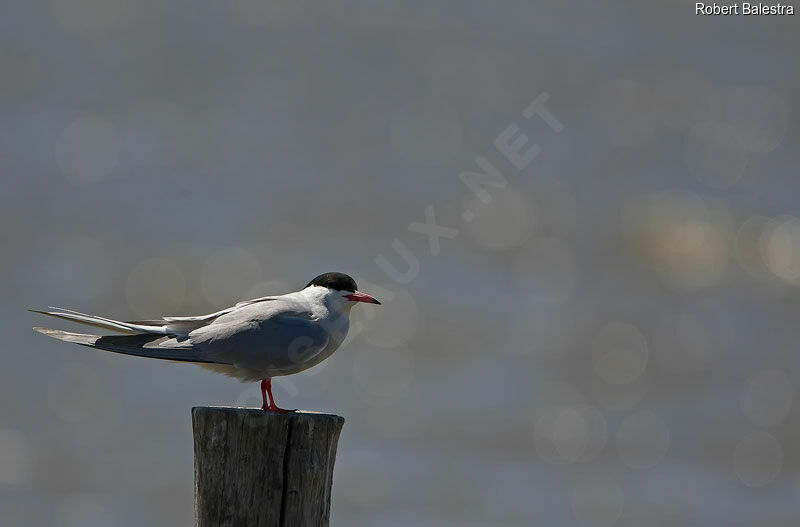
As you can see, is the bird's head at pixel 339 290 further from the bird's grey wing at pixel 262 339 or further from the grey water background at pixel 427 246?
the grey water background at pixel 427 246

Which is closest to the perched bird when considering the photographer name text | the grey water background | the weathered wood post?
the weathered wood post

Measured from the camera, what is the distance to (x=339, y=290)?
13.9ft

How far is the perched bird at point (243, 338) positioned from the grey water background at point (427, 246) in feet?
12.8

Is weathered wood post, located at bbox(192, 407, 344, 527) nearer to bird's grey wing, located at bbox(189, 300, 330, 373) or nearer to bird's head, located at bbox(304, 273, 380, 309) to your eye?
bird's grey wing, located at bbox(189, 300, 330, 373)

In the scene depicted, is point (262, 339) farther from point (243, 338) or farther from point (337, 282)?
point (337, 282)

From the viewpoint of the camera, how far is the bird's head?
4176 mm

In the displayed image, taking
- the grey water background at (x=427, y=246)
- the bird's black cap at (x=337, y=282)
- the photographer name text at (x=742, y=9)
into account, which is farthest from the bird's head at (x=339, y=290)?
the photographer name text at (x=742, y=9)

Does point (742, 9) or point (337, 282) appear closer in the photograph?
point (337, 282)

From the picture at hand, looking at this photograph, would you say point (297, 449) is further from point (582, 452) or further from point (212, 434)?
point (582, 452)

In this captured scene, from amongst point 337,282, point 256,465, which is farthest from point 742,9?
point 256,465

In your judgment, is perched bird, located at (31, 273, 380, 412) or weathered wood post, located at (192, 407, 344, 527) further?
perched bird, located at (31, 273, 380, 412)

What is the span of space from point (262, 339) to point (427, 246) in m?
8.17

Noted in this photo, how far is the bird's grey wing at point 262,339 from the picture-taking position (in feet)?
12.4

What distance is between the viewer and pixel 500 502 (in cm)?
801
